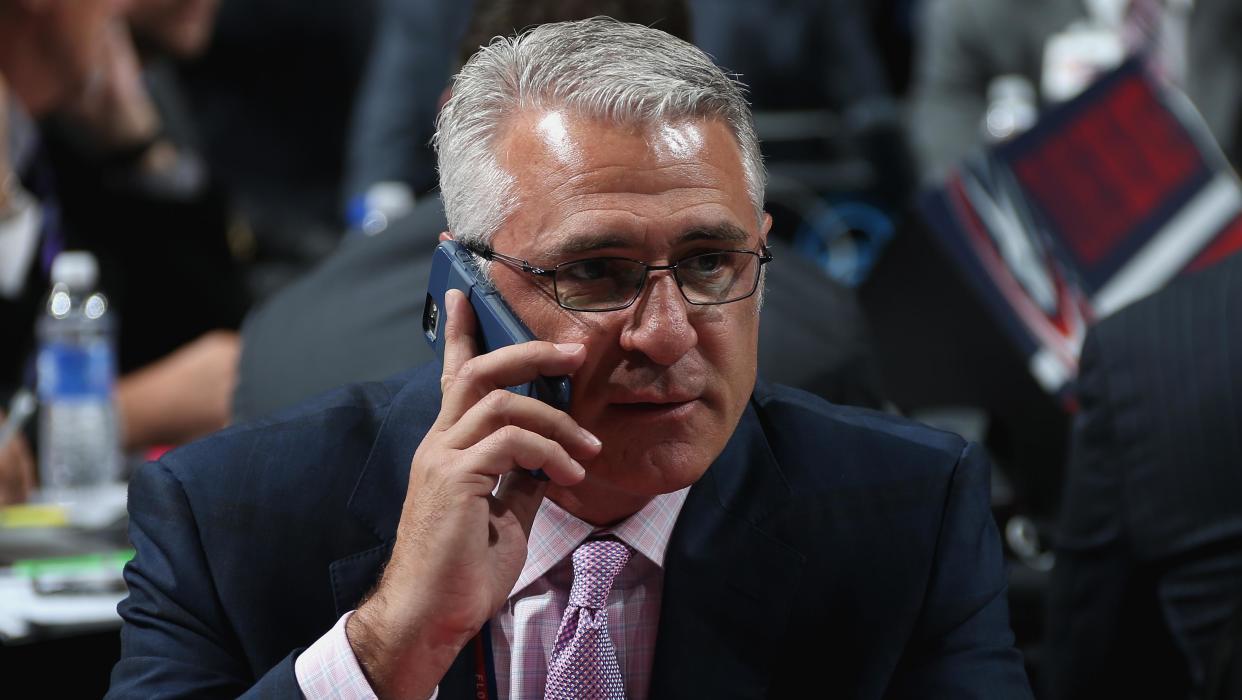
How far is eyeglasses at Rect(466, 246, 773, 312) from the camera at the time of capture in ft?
5.49

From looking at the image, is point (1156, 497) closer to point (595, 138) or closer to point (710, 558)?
point (710, 558)

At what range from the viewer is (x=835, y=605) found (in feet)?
6.07

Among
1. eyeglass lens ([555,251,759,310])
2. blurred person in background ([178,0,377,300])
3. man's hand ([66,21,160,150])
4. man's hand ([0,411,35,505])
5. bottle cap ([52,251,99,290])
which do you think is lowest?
blurred person in background ([178,0,377,300])

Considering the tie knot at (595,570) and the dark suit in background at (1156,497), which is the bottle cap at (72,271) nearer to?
the tie knot at (595,570)

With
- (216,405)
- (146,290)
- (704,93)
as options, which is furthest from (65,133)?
(704,93)

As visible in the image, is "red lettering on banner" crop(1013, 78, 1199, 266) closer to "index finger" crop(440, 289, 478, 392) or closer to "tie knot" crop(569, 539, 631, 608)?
"tie knot" crop(569, 539, 631, 608)

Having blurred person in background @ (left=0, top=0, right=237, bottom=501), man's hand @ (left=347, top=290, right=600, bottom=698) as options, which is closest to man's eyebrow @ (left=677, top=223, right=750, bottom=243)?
man's hand @ (left=347, top=290, right=600, bottom=698)

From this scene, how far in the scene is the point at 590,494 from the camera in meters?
1.84

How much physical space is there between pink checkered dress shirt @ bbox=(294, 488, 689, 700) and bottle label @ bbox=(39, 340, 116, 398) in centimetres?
170

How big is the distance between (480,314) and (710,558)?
0.40 meters

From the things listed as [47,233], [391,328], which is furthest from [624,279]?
[47,233]

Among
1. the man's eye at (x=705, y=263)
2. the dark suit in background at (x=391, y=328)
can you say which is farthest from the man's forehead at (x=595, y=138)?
the dark suit in background at (x=391, y=328)

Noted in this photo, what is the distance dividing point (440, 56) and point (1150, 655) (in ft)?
12.1

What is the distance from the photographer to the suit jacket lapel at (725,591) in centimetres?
182
